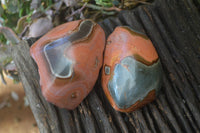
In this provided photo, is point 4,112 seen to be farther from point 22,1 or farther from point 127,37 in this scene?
point 127,37

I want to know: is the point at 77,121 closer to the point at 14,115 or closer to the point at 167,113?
the point at 167,113

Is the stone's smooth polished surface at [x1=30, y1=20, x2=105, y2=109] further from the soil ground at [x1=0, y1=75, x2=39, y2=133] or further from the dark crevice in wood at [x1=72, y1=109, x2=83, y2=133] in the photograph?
the soil ground at [x1=0, y1=75, x2=39, y2=133]

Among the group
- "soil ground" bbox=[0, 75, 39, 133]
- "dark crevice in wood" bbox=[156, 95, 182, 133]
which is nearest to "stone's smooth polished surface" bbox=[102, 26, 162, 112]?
"dark crevice in wood" bbox=[156, 95, 182, 133]


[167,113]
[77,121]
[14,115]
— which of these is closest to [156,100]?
[167,113]

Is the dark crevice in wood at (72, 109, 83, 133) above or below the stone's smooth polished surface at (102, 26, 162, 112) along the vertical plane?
below

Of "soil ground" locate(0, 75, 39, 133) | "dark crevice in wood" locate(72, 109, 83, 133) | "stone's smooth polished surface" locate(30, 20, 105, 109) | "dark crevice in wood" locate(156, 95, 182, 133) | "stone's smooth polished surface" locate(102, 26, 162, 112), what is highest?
"stone's smooth polished surface" locate(30, 20, 105, 109)

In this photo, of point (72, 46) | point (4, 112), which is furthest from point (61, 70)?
point (4, 112)
